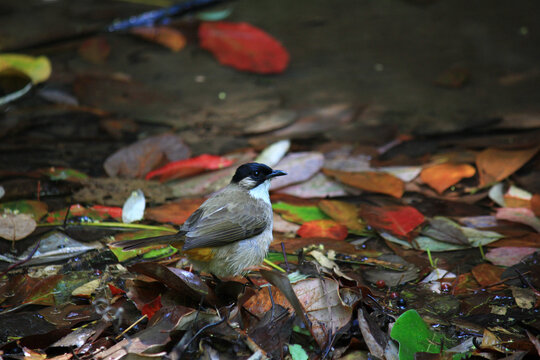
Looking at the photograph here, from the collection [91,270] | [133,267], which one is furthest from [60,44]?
[133,267]

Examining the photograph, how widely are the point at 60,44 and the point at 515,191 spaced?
5.49 metres

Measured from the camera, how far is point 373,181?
454cm

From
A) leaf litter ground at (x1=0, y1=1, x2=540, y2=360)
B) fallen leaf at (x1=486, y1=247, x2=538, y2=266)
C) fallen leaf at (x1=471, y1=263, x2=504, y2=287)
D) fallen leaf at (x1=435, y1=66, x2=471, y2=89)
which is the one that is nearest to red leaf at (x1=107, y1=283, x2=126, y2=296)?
leaf litter ground at (x1=0, y1=1, x2=540, y2=360)

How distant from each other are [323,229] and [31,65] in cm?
391

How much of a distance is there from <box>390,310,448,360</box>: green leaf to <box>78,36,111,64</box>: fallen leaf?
5.34 metres

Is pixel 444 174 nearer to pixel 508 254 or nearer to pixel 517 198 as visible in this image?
pixel 517 198

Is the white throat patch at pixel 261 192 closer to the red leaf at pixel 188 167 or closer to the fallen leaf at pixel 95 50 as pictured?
the red leaf at pixel 188 167

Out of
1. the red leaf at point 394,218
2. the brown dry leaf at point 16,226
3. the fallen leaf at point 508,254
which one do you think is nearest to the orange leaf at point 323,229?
the red leaf at point 394,218

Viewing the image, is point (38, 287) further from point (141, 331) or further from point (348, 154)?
point (348, 154)

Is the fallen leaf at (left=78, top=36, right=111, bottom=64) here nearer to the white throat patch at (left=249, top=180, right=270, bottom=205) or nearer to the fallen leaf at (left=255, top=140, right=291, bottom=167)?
the fallen leaf at (left=255, top=140, right=291, bottom=167)

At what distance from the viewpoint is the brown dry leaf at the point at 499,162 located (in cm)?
455

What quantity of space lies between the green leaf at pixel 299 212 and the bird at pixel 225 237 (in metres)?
0.52

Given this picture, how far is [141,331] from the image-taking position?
2713 mm

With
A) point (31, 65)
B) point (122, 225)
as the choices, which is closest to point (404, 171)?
point (122, 225)
